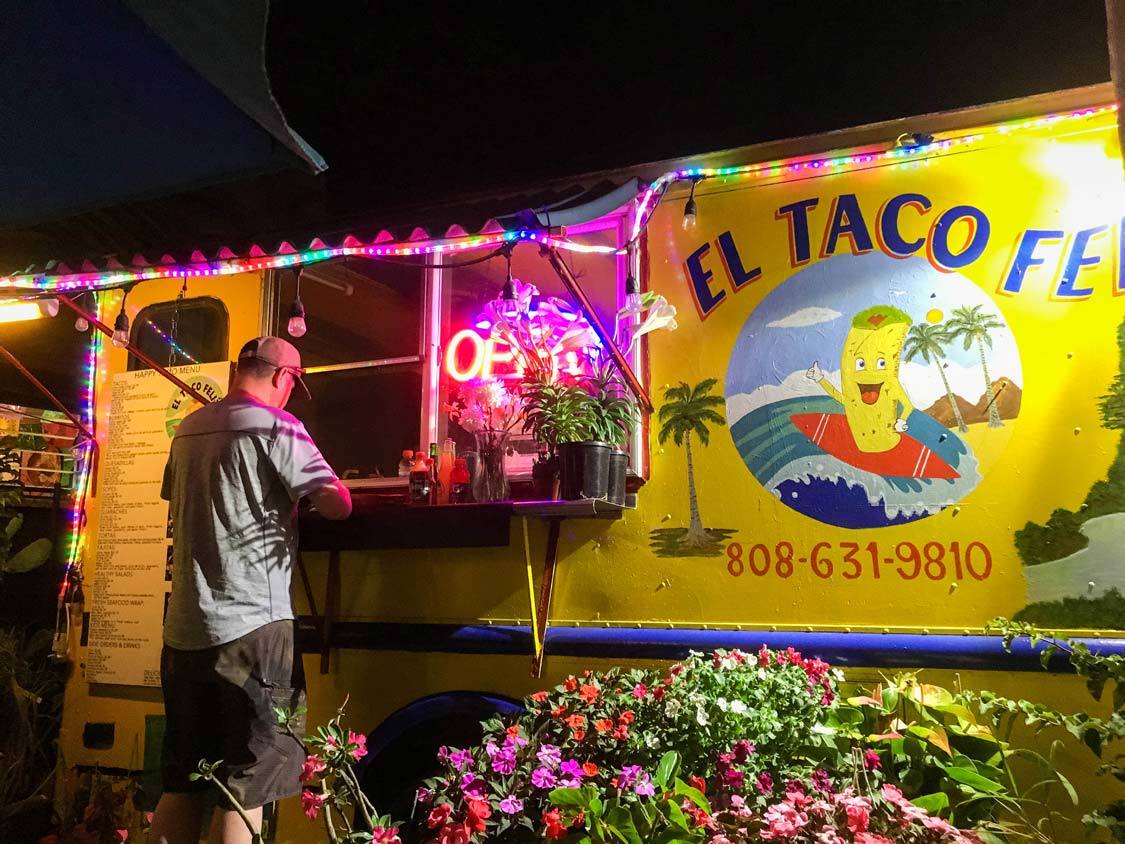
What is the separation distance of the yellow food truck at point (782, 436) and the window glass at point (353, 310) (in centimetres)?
120

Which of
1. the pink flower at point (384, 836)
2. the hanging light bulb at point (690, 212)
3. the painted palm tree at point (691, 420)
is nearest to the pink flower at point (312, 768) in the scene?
the pink flower at point (384, 836)

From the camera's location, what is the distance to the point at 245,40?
2.68 m

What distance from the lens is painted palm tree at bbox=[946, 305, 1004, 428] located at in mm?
3164

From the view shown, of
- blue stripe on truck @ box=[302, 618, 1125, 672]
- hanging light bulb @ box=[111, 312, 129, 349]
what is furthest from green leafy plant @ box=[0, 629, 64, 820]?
hanging light bulb @ box=[111, 312, 129, 349]

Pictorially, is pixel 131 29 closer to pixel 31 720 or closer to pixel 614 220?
pixel 614 220

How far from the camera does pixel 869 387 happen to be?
334cm

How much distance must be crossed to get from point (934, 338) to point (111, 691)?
4.98m

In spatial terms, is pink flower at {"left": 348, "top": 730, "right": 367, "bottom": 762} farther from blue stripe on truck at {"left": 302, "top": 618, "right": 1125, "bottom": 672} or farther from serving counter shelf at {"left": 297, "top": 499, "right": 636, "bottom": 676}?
blue stripe on truck at {"left": 302, "top": 618, "right": 1125, "bottom": 672}

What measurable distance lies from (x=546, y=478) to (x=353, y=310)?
11.9 feet

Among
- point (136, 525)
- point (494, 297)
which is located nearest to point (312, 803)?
point (494, 297)

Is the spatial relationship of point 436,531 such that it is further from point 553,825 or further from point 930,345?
point 930,345

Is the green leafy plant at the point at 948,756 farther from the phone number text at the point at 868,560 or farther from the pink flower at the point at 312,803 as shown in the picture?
the pink flower at the point at 312,803

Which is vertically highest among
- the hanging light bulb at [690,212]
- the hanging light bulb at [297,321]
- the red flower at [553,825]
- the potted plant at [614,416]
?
the hanging light bulb at [690,212]

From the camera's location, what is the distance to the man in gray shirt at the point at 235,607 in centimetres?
328
